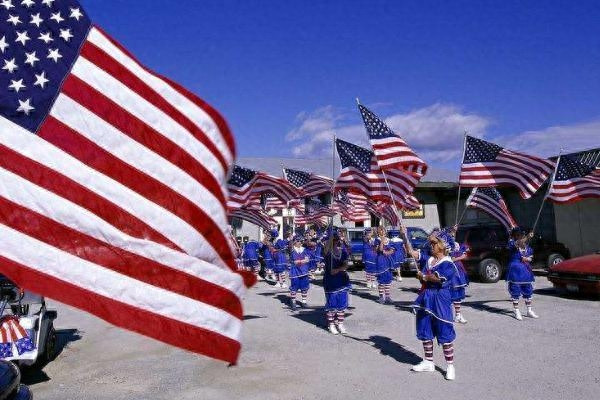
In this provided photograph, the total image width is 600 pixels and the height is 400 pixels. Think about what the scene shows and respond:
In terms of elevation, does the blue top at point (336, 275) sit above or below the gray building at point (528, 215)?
below

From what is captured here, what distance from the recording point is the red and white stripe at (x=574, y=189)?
1287 cm

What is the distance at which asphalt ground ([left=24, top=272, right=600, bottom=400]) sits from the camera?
671cm

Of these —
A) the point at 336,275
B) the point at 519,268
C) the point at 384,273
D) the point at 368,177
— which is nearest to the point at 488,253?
the point at 384,273

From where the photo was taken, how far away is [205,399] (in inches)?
257

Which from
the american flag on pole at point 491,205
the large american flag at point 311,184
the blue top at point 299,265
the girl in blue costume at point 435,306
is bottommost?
the girl in blue costume at point 435,306

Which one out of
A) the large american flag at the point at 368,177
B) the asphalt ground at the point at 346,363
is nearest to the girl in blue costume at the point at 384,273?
Result: the asphalt ground at the point at 346,363

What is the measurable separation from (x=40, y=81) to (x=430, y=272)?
5914mm

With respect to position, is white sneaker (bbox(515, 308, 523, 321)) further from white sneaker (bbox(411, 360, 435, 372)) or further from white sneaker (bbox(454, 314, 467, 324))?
white sneaker (bbox(411, 360, 435, 372))

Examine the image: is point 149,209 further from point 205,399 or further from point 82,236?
point 205,399

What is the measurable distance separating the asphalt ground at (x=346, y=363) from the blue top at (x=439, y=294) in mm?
772

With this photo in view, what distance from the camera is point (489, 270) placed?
1759 centimetres

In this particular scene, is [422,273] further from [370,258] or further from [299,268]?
[370,258]

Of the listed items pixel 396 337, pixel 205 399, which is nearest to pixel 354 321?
pixel 396 337

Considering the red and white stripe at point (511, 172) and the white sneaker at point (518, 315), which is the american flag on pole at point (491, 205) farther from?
the white sneaker at point (518, 315)
